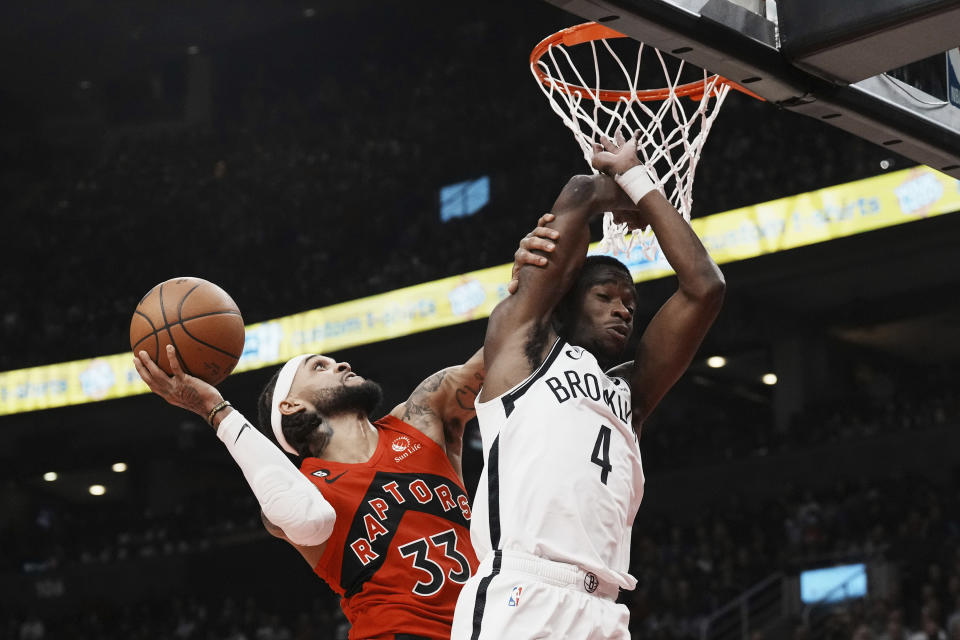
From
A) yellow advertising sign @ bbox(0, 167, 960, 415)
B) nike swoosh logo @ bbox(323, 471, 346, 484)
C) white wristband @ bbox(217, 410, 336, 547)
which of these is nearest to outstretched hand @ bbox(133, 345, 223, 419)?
white wristband @ bbox(217, 410, 336, 547)

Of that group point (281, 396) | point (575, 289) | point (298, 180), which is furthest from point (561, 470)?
point (298, 180)

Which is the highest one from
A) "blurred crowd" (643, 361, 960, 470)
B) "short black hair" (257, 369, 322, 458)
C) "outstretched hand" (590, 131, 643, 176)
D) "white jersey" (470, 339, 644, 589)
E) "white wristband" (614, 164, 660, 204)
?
"blurred crowd" (643, 361, 960, 470)

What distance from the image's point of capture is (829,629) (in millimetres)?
12500

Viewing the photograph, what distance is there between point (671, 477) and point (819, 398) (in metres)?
2.39

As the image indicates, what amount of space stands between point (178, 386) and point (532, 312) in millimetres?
1187

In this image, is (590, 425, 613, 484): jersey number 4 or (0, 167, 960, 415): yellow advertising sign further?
(0, 167, 960, 415): yellow advertising sign

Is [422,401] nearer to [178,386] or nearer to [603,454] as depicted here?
[178,386]

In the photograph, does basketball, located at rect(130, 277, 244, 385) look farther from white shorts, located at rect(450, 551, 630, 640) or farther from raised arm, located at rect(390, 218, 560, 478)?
white shorts, located at rect(450, 551, 630, 640)

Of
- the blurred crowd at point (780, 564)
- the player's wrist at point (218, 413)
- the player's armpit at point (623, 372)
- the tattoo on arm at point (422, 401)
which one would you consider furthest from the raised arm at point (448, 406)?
the blurred crowd at point (780, 564)

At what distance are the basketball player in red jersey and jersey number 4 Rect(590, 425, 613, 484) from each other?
440 mm

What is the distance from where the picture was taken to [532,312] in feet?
10.4

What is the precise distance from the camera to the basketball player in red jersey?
3.63m

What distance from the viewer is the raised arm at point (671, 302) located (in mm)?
3227

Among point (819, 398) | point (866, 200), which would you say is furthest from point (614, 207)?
point (819, 398)
